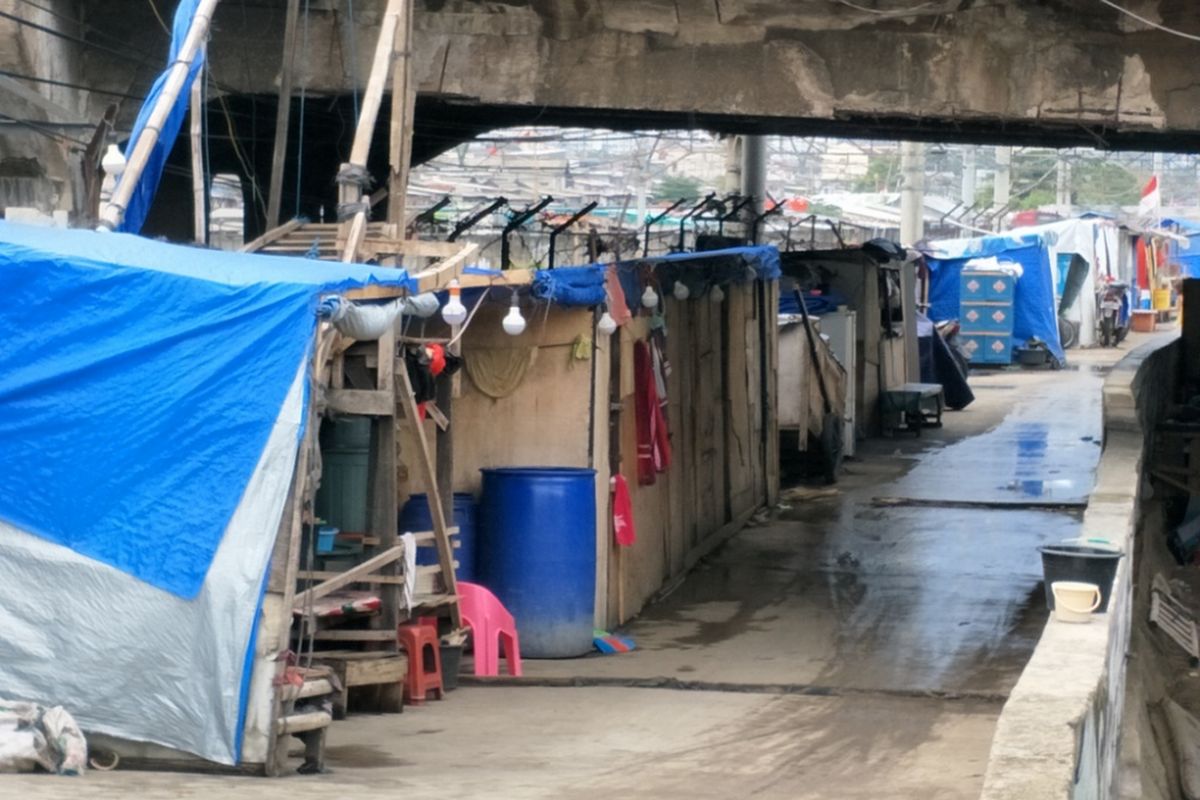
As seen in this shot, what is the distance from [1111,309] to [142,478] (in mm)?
40480

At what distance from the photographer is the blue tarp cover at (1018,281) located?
125ft

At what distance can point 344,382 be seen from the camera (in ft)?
30.7

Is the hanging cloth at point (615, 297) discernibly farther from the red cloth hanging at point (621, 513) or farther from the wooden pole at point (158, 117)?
the wooden pole at point (158, 117)

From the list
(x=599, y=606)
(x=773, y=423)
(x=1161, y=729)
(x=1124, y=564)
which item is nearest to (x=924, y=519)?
(x=773, y=423)

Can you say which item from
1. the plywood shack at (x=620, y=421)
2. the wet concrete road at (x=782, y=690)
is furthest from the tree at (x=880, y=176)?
the plywood shack at (x=620, y=421)

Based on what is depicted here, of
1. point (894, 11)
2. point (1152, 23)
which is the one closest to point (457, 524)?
point (894, 11)

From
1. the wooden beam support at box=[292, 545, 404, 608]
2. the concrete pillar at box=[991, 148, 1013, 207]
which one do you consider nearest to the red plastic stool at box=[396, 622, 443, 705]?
the wooden beam support at box=[292, 545, 404, 608]

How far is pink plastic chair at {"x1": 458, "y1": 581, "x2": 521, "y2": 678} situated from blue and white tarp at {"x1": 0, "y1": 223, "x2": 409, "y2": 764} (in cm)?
328

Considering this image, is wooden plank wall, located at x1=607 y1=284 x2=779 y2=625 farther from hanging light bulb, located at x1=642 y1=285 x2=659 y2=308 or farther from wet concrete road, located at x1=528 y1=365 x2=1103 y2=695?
wet concrete road, located at x1=528 y1=365 x2=1103 y2=695

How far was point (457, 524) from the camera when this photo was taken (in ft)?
36.6

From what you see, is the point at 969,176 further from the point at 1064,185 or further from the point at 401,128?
the point at 401,128

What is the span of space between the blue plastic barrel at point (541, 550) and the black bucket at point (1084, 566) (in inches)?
145

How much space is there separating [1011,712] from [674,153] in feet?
248

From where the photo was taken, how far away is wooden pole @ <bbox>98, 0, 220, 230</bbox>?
939cm
